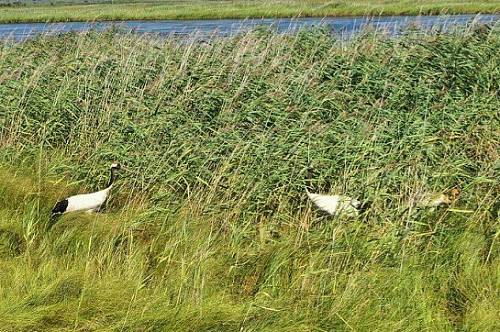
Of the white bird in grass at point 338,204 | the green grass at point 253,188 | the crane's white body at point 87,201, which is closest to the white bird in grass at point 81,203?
the crane's white body at point 87,201

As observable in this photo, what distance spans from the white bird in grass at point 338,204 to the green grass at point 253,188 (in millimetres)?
124

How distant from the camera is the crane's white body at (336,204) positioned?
5664 millimetres

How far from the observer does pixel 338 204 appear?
573cm

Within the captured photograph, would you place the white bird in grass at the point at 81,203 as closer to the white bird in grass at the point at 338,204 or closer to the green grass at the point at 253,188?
the green grass at the point at 253,188

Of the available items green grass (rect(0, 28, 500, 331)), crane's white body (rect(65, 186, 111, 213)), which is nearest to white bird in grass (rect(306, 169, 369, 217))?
green grass (rect(0, 28, 500, 331))

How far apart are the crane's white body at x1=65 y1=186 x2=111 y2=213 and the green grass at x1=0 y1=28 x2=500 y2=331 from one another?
0.28 m

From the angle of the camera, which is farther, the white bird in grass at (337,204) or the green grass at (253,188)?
the white bird in grass at (337,204)

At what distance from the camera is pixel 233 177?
646 cm

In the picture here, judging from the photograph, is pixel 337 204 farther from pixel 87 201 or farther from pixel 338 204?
pixel 87 201

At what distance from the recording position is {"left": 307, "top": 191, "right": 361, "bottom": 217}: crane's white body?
5.66 m

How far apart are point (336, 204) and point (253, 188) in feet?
2.78

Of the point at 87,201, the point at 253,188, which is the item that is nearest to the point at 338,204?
the point at 253,188

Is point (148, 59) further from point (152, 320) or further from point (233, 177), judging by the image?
point (152, 320)

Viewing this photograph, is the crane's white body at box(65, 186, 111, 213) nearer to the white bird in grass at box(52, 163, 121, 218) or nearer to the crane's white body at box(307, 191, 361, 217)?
the white bird in grass at box(52, 163, 121, 218)
